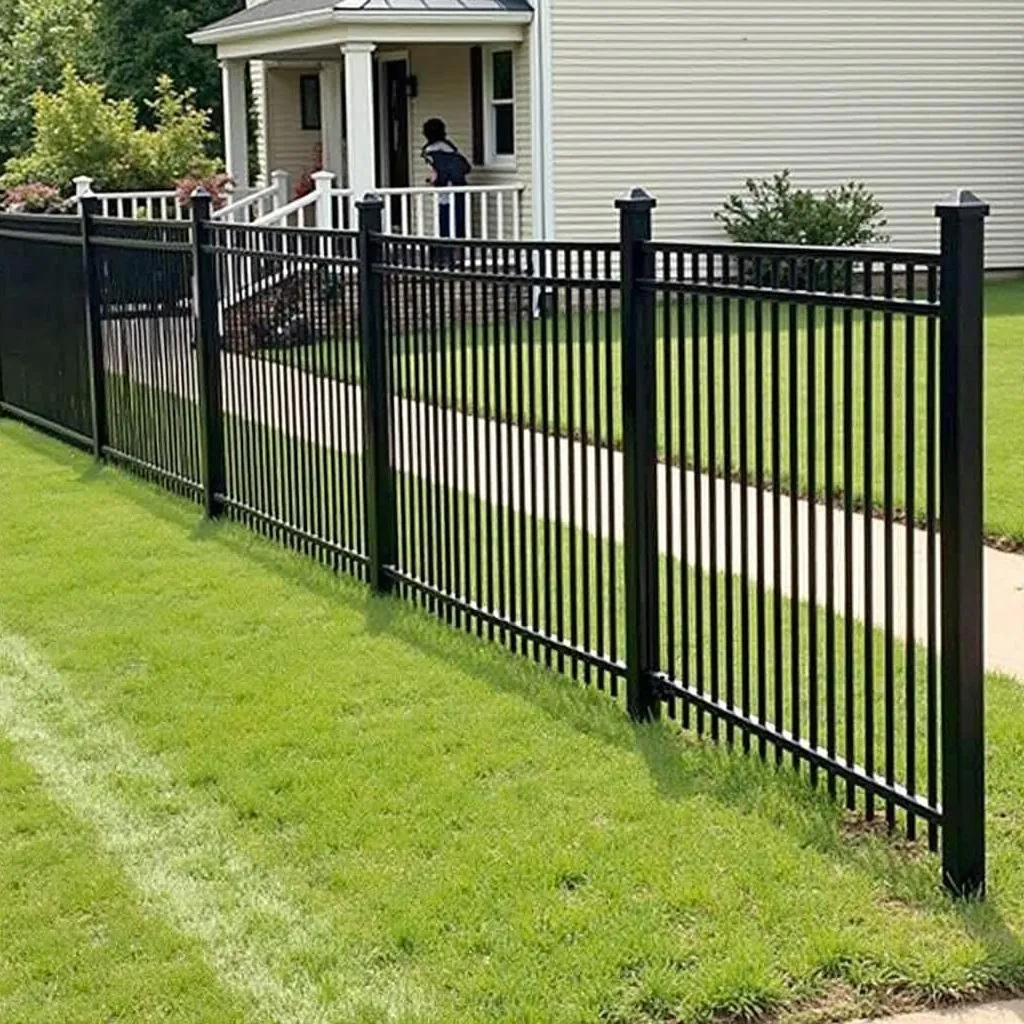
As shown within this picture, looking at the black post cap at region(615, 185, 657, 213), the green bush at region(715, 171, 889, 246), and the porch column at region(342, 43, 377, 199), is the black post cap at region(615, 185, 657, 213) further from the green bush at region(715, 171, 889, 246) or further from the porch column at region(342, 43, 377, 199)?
the green bush at region(715, 171, 889, 246)

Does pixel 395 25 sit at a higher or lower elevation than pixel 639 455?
higher

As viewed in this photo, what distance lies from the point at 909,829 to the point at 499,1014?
1.53m

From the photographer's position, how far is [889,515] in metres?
5.32

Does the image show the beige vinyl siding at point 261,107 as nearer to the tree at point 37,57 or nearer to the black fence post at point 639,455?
the tree at point 37,57

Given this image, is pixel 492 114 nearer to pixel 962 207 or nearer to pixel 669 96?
pixel 669 96

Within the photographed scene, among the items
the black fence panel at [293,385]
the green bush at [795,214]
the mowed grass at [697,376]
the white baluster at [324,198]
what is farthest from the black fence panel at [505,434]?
the green bush at [795,214]

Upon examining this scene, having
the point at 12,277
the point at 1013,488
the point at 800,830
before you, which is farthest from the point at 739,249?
Answer: the point at 12,277

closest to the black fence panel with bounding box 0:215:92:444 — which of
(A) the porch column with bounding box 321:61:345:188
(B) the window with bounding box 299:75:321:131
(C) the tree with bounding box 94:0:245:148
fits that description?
(A) the porch column with bounding box 321:61:345:188

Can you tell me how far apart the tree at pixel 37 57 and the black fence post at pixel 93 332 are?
30.1 metres

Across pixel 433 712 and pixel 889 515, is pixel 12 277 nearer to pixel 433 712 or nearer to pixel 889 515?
pixel 433 712

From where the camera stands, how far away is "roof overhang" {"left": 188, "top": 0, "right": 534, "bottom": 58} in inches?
866

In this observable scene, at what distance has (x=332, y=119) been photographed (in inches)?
1083

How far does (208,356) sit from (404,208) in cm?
1120

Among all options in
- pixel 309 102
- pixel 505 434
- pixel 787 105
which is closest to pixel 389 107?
pixel 309 102
